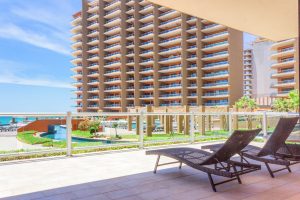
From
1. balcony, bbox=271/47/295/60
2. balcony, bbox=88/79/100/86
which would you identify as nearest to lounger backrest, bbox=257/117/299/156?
balcony, bbox=271/47/295/60

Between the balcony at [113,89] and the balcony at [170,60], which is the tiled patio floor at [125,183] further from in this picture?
the balcony at [113,89]

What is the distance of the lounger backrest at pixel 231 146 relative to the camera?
3.80m

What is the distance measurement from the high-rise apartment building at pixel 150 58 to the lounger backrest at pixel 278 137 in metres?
48.2

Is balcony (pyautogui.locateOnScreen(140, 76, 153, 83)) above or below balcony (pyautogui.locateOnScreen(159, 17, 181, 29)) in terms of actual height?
below

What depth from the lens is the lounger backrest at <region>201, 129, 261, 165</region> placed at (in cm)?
380

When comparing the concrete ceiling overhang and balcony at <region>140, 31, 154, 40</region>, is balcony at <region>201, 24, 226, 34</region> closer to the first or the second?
balcony at <region>140, 31, 154, 40</region>

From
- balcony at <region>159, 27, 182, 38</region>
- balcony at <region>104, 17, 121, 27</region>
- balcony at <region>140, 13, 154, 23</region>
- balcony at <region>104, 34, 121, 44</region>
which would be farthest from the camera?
balcony at <region>104, 34, 121, 44</region>

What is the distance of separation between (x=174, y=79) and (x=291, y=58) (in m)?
21.6

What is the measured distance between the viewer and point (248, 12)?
5930 millimetres

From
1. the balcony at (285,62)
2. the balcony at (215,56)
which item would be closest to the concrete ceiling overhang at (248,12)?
the balcony at (215,56)

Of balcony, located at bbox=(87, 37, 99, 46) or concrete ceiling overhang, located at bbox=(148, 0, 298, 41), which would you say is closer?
concrete ceiling overhang, located at bbox=(148, 0, 298, 41)

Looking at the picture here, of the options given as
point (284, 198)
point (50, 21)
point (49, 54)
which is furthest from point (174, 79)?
point (50, 21)

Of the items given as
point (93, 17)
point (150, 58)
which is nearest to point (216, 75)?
point (150, 58)

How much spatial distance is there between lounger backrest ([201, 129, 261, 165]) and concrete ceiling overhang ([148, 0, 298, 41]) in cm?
266
